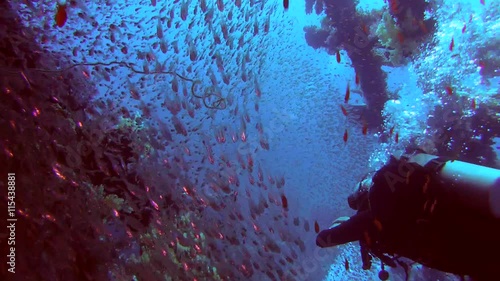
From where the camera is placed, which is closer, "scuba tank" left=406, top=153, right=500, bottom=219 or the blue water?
"scuba tank" left=406, top=153, right=500, bottom=219

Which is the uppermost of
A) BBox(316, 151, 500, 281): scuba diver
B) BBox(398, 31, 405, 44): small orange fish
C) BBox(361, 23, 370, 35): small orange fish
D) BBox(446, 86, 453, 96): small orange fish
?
BBox(361, 23, 370, 35): small orange fish

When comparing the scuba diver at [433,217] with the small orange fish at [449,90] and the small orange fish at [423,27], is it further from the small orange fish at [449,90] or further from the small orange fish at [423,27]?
the small orange fish at [423,27]

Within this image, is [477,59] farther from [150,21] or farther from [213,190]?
[150,21]

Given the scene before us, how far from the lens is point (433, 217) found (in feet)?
8.07

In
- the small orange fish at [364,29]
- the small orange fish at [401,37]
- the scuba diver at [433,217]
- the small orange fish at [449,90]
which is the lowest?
the scuba diver at [433,217]

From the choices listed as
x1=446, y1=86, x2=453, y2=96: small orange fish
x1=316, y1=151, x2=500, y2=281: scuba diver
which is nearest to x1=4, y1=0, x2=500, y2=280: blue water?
x1=446, y1=86, x2=453, y2=96: small orange fish

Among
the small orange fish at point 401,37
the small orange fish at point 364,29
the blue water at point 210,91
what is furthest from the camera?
the small orange fish at point 364,29

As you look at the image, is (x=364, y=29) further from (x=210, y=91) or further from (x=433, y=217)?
(x=433, y=217)

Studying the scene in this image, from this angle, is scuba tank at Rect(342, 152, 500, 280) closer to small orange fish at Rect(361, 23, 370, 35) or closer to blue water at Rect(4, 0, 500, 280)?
blue water at Rect(4, 0, 500, 280)

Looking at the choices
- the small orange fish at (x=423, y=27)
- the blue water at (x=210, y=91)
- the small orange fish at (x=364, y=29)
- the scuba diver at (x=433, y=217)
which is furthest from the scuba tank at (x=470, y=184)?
the small orange fish at (x=364, y=29)

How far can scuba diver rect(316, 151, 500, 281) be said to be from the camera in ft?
7.18

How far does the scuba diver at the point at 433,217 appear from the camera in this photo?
2.19 metres

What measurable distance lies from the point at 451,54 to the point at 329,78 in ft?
26.0

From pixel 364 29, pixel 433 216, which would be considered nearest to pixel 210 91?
pixel 364 29
